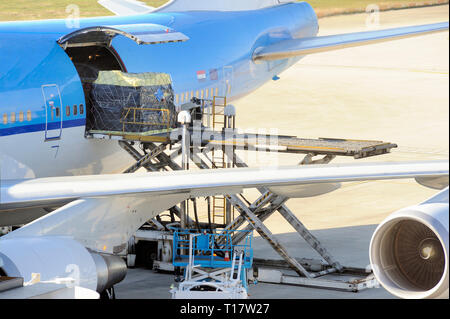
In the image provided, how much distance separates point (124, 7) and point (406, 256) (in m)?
20.0

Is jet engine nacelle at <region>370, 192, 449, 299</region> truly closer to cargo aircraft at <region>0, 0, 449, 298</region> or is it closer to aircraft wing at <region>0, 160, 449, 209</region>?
cargo aircraft at <region>0, 0, 449, 298</region>

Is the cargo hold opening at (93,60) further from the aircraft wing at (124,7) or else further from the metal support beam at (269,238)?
the aircraft wing at (124,7)

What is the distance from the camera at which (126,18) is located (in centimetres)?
2011

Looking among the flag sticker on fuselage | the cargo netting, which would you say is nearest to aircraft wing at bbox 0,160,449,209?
the cargo netting

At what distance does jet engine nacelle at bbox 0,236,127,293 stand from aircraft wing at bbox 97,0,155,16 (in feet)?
57.2

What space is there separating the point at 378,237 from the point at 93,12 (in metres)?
23.2

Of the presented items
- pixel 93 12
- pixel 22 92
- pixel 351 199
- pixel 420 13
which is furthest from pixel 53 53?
pixel 93 12

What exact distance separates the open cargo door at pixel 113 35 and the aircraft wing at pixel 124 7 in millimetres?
11121

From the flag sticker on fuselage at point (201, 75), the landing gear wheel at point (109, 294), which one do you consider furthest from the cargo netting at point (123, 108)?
the flag sticker on fuselage at point (201, 75)

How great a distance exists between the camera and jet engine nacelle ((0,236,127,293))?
977 cm

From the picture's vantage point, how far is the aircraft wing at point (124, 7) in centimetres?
2752

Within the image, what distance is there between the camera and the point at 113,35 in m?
16.3

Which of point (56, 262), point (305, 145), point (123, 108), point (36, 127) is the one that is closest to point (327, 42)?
point (123, 108)

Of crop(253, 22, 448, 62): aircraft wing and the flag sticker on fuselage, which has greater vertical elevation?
crop(253, 22, 448, 62): aircraft wing
